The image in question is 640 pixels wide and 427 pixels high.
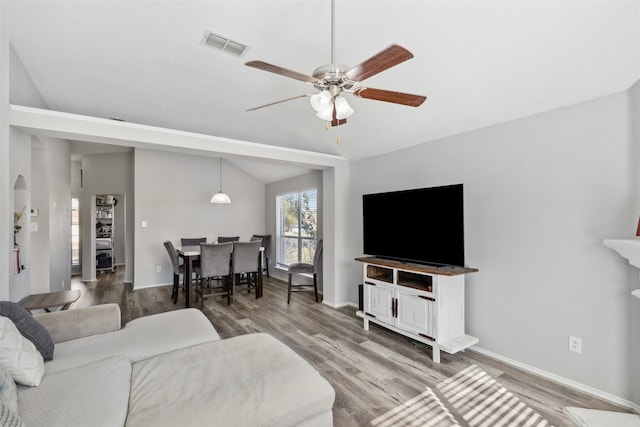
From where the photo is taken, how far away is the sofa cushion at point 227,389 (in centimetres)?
133

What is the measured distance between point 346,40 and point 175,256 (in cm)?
422

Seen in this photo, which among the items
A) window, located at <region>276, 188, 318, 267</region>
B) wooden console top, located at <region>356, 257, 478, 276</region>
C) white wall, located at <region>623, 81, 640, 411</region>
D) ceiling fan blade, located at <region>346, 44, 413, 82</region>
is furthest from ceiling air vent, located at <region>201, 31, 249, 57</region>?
window, located at <region>276, 188, 318, 267</region>

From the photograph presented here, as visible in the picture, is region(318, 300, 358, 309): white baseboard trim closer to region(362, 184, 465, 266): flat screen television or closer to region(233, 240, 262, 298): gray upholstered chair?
region(362, 184, 465, 266): flat screen television

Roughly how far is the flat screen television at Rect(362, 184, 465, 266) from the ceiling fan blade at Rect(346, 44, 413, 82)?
67.6 inches

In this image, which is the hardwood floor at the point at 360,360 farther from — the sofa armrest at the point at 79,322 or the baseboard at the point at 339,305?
the sofa armrest at the point at 79,322

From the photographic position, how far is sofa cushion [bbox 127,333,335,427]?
133 centimetres

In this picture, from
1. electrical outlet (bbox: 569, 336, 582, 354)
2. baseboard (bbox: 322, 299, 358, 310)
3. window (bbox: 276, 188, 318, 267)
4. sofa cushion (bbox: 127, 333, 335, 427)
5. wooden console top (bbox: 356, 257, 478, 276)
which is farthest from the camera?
window (bbox: 276, 188, 318, 267)

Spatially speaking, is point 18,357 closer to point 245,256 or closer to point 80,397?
point 80,397

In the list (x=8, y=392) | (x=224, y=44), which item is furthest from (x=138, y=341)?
(x=224, y=44)

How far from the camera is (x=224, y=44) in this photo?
2.32 m

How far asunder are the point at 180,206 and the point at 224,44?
186 inches

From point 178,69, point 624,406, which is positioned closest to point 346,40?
point 178,69

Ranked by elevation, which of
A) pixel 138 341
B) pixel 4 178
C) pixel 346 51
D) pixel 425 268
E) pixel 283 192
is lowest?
pixel 138 341

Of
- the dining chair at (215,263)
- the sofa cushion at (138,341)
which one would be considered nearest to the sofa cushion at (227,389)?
the sofa cushion at (138,341)
